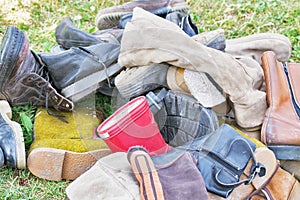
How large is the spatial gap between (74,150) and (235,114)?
0.61m

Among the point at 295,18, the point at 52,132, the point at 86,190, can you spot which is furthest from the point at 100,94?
the point at 295,18

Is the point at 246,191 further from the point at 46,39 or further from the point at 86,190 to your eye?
the point at 46,39

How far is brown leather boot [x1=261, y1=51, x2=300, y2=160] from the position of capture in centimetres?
163

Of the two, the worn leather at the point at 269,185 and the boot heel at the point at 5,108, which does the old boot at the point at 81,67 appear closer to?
the boot heel at the point at 5,108

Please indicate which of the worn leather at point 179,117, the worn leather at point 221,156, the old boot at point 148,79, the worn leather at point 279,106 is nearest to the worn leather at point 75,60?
the old boot at point 148,79

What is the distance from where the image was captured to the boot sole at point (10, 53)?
1641 mm

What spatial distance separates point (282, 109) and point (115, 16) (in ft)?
2.93

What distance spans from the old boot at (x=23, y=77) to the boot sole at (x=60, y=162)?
273 millimetres

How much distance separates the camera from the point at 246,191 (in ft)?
4.98

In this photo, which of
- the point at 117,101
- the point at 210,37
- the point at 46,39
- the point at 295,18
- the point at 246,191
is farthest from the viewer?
the point at 295,18

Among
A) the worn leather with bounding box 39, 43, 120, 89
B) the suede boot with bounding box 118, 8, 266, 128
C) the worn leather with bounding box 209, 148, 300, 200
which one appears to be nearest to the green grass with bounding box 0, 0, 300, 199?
the worn leather with bounding box 39, 43, 120, 89

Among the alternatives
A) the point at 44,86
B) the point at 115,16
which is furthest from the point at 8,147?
the point at 115,16

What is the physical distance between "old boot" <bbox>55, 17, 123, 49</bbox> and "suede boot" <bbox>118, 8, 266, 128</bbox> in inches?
9.2

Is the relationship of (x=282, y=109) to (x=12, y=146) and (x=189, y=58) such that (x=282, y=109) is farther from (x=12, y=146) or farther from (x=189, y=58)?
(x=12, y=146)
